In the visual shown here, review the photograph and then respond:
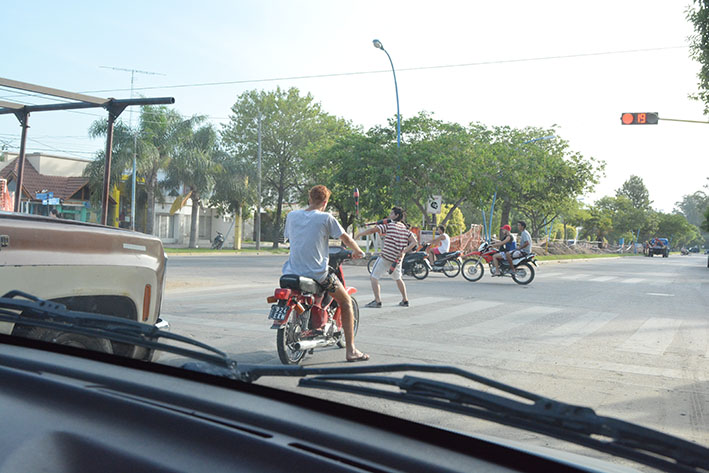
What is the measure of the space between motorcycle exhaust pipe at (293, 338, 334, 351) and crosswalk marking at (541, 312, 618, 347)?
8.12 feet

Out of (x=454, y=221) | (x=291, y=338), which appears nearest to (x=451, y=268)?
(x=291, y=338)

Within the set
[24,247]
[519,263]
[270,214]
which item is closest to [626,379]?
[24,247]

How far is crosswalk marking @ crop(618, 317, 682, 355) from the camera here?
6.66m

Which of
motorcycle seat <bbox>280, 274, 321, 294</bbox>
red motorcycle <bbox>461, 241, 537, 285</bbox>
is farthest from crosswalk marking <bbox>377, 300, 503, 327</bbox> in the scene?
red motorcycle <bbox>461, 241, 537, 285</bbox>

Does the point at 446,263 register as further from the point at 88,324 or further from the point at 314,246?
the point at 88,324

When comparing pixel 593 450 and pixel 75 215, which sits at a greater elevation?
pixel 75 215

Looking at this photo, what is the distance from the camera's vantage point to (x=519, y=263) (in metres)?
16.6

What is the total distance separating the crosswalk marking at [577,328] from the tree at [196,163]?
4.18 metres

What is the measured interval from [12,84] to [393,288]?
38.2ft

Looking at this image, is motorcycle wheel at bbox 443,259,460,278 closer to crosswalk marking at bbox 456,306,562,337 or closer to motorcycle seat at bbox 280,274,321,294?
crosswalk marking at bbox 456,306,562,337

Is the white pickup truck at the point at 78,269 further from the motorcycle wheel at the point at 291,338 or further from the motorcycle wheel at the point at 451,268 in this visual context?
the motorcycle wheel at the point at 451,268

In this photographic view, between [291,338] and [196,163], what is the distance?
6.83ft

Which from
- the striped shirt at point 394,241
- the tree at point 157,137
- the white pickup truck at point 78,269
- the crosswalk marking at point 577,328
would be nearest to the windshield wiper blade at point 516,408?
the white pickup truck at point 78,269

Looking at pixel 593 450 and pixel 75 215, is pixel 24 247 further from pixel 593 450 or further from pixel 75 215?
pixel 593 450
